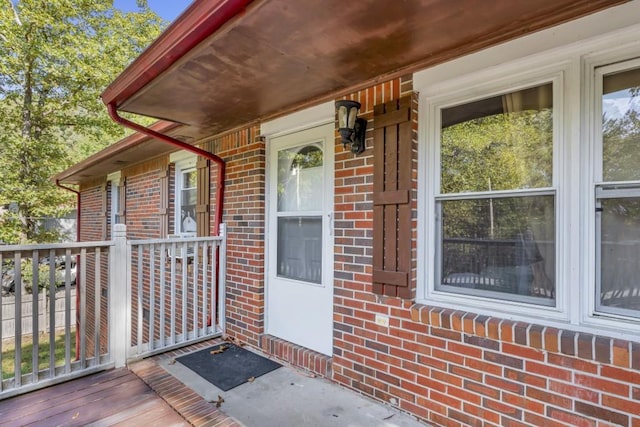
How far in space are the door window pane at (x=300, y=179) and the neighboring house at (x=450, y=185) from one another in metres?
0.02

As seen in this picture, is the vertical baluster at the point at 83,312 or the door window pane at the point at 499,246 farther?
the vertical baluster at the point at 83,312

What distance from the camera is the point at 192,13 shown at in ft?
5.44

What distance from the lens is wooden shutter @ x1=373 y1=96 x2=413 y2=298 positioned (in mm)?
2227

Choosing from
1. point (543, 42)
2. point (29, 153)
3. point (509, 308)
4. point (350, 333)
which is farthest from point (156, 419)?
point (29, 153)

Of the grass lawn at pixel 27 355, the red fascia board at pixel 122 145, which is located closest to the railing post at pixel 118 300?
the red fascia board at pixel 122 145

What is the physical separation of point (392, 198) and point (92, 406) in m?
2.48

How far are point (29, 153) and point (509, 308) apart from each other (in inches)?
387

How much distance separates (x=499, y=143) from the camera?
6.54 ft

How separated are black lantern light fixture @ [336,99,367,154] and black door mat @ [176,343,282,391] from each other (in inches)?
78.3

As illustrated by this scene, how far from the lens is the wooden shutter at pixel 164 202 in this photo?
4.96 m

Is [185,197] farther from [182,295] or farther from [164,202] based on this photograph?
[182,295]

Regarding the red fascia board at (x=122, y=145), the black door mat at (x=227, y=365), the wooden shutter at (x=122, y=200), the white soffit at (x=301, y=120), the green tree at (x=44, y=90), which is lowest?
the black door mat at (x=227, y=365)

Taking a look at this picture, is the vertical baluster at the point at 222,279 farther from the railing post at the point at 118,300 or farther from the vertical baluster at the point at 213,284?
the railing post at the point at 118,300

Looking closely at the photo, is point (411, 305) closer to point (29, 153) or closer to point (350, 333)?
point (350, 333)
